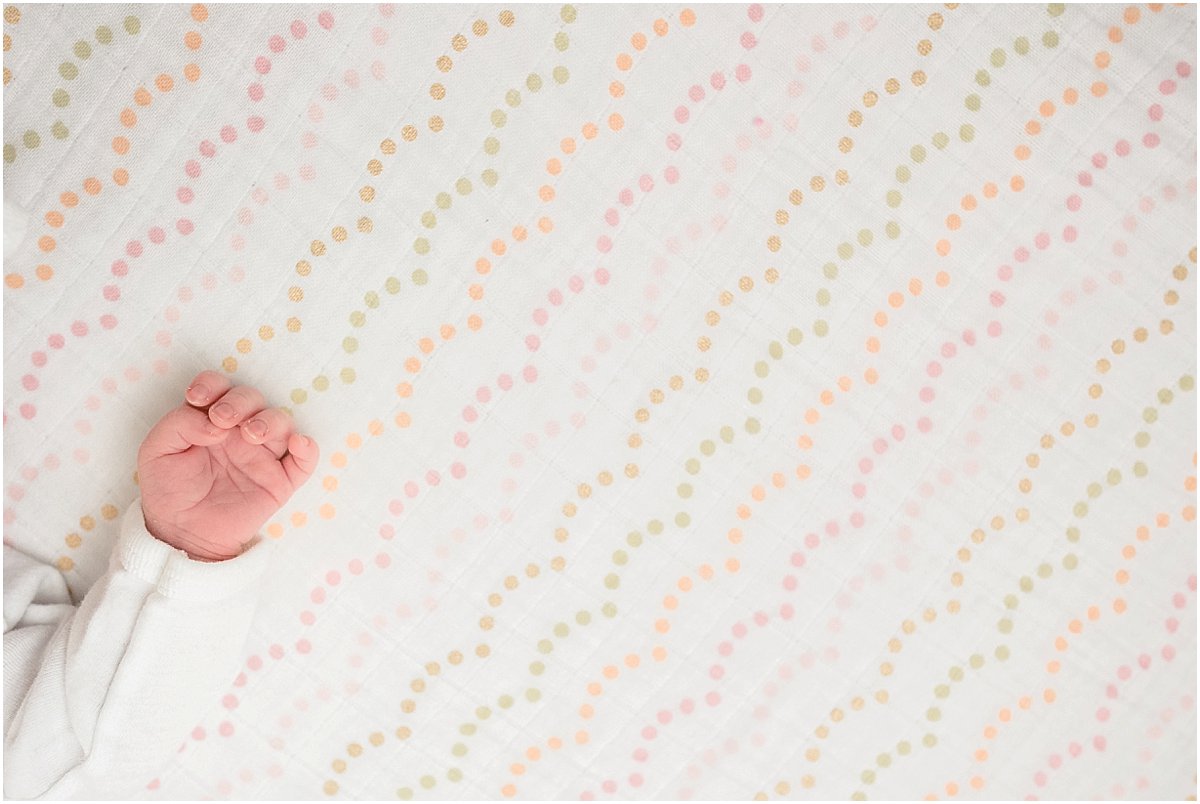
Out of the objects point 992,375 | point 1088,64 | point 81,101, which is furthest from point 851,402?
point 81,101

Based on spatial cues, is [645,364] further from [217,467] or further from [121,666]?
[121,666]

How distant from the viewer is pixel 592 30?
1.05 m

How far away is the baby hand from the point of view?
39.6 inches

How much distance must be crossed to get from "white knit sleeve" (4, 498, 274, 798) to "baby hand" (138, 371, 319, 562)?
0.03 m

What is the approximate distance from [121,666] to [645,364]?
2.16 feet

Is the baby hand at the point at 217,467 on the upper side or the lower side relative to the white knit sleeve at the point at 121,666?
upper

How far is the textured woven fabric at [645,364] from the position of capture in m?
1.04

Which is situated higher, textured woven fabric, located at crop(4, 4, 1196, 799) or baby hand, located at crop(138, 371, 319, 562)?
textured woven fabric, located at crop(4, 4, 1196, 799)

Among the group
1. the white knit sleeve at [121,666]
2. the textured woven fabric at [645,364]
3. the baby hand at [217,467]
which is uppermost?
the textured woven fabric at [645,364]

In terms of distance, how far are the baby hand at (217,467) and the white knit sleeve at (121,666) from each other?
0.09ft

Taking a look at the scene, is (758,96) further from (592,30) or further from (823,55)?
(592,30)

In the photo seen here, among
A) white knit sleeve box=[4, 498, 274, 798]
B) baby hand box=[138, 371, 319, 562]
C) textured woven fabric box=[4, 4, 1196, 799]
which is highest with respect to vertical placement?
textured woven fabric box=[4, 4, 1196, 799]

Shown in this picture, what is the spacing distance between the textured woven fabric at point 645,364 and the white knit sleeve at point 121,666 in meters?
0.08

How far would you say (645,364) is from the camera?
1104 mm
